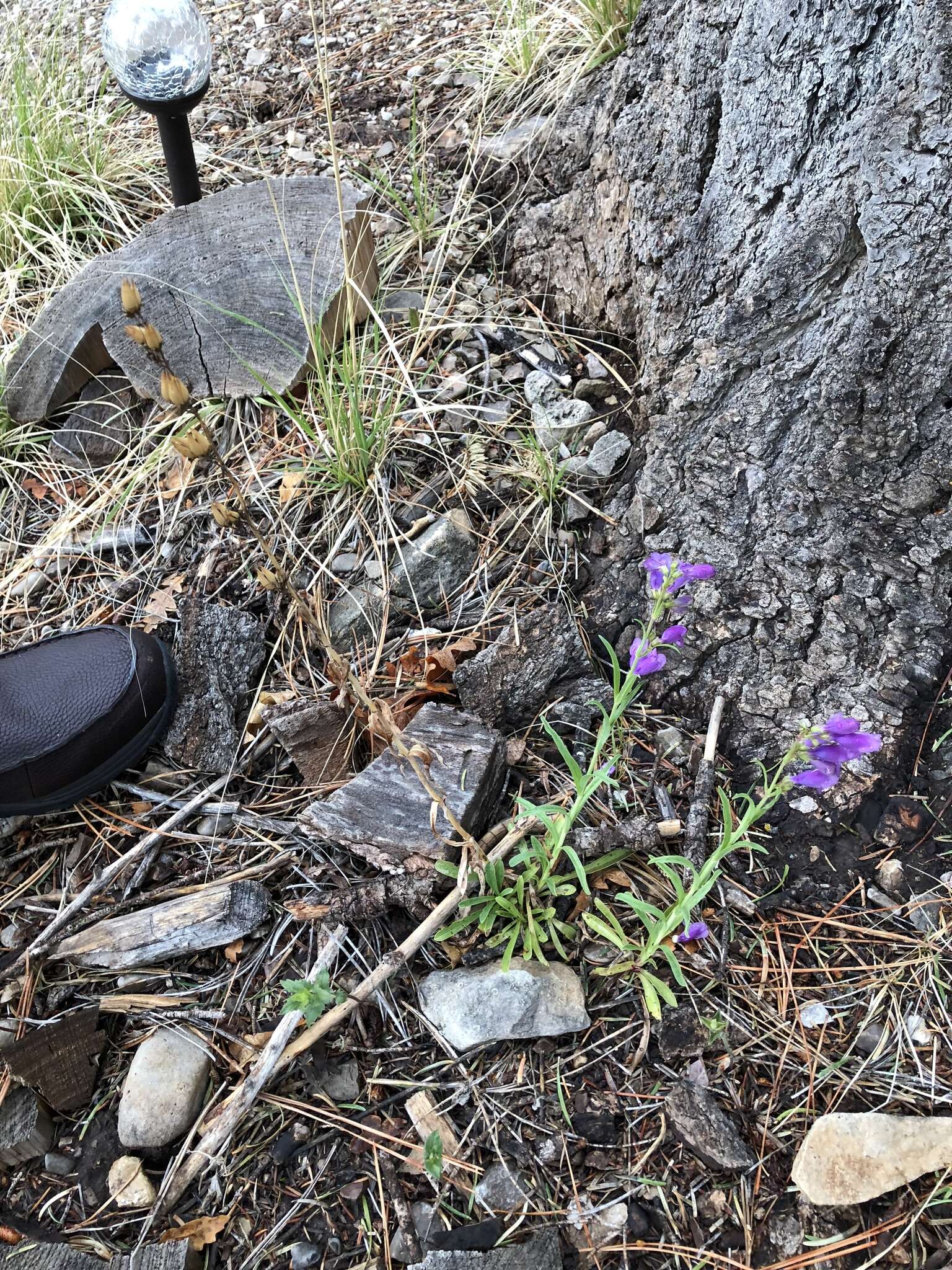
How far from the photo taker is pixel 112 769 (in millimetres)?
1912

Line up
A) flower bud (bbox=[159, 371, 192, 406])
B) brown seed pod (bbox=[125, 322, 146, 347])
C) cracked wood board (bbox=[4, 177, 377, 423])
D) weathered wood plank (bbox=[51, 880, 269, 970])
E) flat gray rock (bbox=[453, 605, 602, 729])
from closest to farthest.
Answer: brown seed pod (bbox=[125, 322, 146, 347]), flower bud (bbox=[159, 371, 192, 406]), weathered wood plank (bbox=[51, 880, 269, 970]), flat gray rock (bbox=[453, 605, 602, 729]), cracked wood board (bbox=[4, 177, 377, 423])

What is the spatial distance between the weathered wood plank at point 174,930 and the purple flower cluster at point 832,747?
100 centimetres

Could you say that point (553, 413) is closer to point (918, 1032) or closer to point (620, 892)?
point (620, 892)

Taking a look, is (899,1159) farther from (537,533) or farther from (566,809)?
(537,533)

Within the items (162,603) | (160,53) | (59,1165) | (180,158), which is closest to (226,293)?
(180,158)

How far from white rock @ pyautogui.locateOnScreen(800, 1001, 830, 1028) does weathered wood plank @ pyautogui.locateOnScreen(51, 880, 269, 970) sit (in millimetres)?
962

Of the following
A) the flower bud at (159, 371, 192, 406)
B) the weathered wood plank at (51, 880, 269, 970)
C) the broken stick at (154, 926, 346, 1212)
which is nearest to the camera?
the flower bud at (159, 371, 192, 406)

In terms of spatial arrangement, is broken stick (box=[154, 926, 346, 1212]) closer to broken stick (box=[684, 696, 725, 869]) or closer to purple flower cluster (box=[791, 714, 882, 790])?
broken stick (box=[684, 696, 725, 869])

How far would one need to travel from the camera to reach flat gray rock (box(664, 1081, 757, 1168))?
4.52ft

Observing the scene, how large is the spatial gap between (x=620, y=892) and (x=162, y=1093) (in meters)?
0.84

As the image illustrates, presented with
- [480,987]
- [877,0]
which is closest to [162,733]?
[480,987]

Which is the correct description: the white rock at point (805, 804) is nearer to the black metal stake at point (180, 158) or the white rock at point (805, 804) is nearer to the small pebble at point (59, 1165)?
the small pebble at point (59, 1165)

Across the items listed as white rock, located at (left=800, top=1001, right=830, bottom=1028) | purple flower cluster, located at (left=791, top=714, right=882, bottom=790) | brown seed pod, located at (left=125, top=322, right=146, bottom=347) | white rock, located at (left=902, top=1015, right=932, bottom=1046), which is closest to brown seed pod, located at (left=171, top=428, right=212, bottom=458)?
brown seed pod, located at (left=125, top=322, right=146, bottom=347)

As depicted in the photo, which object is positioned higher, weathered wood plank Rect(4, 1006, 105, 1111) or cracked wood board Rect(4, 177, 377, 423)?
cracked wood board Rect(4, 177, 377, 423)
